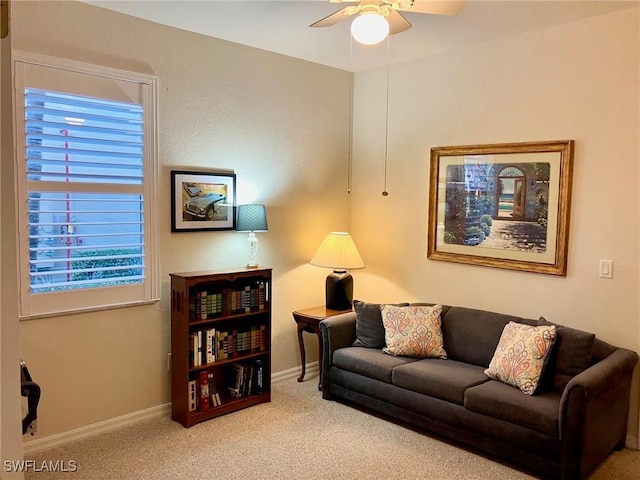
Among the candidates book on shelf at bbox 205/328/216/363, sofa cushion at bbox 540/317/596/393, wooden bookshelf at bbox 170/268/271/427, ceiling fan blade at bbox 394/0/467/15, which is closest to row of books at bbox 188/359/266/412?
wooden bookshelf at bbox 170/268/271/427

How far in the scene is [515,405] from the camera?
2.95 metres

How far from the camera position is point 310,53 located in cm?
424

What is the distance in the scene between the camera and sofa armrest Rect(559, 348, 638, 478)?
2684mm

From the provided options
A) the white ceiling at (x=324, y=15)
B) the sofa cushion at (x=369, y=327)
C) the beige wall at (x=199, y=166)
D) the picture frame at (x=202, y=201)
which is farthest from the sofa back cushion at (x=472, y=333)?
the white ceiling at (x=324, y=15)

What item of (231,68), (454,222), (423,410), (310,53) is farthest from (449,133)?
(423,410)

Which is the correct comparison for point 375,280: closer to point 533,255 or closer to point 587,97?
point 533,255

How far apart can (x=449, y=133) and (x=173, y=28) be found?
225 centimetres

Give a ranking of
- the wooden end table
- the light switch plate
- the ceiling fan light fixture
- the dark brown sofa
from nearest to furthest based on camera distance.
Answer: the ceiling fan light fixture → the dark brown sofa → the light switch plate → the wooden end table

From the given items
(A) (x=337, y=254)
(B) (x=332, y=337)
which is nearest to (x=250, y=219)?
(A) (x=337, y=254)

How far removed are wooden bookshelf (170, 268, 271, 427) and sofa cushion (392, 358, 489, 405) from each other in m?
1.11

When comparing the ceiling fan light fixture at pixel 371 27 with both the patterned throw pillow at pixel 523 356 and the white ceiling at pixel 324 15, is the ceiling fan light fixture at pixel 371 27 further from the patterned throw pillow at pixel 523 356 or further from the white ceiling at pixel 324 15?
the patterned throw pillow at pixel 523 356

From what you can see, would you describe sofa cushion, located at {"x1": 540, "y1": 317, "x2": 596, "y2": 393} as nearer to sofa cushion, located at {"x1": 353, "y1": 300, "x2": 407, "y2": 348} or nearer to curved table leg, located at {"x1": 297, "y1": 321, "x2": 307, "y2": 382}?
sofa cushion, located at {"x1": 353, "y1": 300, "x2": 407, "y2": 348}

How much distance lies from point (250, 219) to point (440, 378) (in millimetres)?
1790
